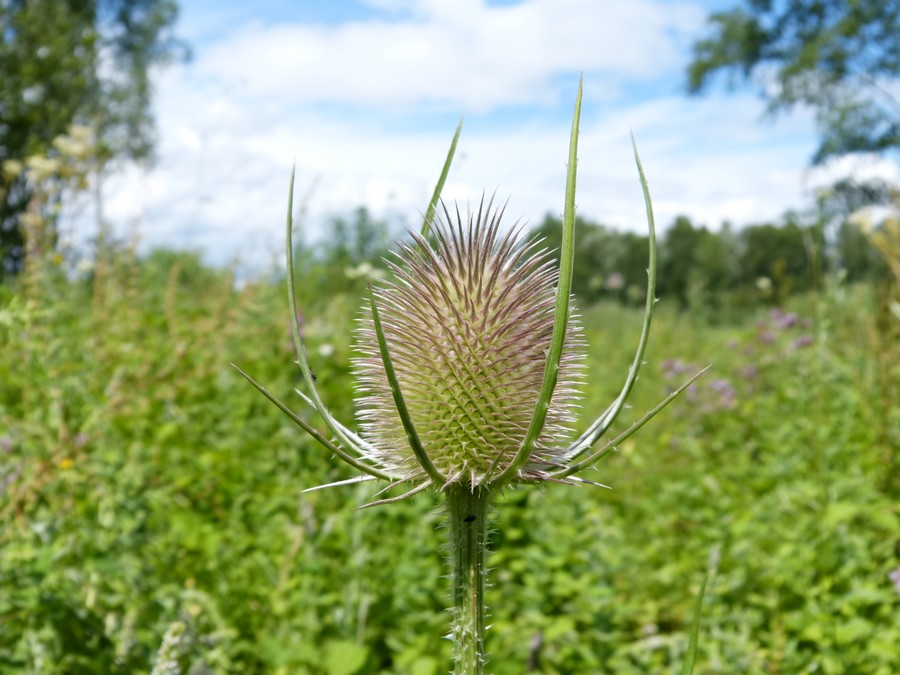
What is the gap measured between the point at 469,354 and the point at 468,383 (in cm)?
5

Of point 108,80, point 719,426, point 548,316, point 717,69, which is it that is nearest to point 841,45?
point 717,69

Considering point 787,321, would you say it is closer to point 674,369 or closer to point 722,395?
point 722,395

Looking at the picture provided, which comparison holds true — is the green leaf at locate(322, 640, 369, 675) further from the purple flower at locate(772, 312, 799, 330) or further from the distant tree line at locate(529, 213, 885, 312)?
the purple flower at locate(772, 312, 799, 330)

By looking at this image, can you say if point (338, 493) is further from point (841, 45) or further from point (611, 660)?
point (841, 45)

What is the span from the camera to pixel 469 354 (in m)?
1.28

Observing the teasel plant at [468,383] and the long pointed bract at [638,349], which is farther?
the teasel plant at [468,383]

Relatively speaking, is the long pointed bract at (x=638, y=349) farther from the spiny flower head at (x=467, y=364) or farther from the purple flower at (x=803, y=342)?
the purple flower at (x=803, y=342)

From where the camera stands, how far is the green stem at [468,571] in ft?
3.58

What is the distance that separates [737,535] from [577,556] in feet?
2.07

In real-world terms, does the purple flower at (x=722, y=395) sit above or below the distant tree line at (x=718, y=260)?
below

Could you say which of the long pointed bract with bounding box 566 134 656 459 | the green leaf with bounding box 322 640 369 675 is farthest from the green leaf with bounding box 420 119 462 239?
the green leaf with bounding box 322 640 369 675

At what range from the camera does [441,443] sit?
125 centimetres

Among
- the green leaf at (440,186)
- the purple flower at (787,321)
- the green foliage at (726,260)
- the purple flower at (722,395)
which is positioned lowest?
the purple flower at (722,395)

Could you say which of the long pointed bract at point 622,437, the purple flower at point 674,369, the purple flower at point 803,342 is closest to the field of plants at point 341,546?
the purple flower at point 803,342
